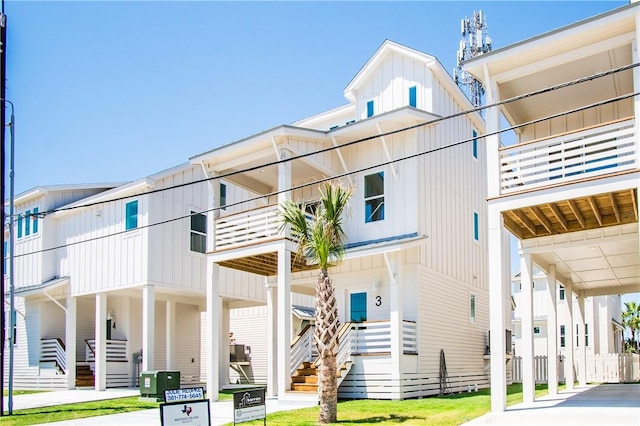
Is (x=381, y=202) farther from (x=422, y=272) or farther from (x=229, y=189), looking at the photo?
(x=229, y=189)

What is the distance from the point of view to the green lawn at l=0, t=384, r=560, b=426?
49.0 ft

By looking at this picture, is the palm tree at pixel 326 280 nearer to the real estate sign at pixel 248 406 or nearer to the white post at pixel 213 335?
the real estate sign at pixel 248 406

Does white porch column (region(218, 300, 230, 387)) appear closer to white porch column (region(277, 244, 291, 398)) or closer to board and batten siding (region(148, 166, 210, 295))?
board and batten siding (region(148, 166, 210, 295))

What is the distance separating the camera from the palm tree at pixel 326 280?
15344mm

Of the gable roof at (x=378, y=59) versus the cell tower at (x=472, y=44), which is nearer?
the gable roof at (x=378, y=59)

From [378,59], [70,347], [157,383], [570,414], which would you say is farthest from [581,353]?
[70,347]

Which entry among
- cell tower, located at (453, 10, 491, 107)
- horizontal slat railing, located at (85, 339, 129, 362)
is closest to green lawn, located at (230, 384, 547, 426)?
horizontal slat railing, located at (85, 339, 129, 362)

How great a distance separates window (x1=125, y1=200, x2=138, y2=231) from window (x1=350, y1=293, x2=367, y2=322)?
9.45 m

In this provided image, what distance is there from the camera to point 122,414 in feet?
61.6

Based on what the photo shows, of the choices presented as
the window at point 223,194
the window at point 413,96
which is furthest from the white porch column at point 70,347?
the window at point 413,96

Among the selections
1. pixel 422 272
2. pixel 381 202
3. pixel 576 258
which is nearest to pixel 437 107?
pixel 381 202

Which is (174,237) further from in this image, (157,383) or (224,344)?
(157,383)

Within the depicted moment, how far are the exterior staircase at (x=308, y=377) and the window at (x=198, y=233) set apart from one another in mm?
8645

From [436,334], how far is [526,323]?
6.11m
